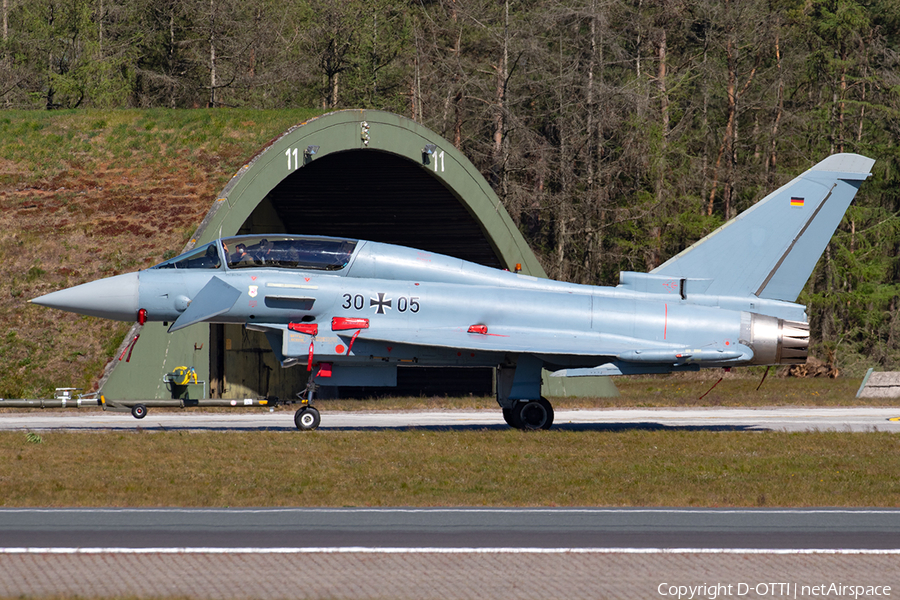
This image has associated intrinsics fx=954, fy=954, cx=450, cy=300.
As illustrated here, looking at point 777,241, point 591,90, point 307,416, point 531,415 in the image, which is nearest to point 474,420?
point 531,415

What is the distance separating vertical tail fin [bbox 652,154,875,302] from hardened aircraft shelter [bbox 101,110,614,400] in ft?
36.5

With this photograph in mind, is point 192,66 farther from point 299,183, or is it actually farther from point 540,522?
point 540,522

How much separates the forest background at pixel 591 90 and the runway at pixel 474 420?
924 inches

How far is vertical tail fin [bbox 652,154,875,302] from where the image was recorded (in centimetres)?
1788

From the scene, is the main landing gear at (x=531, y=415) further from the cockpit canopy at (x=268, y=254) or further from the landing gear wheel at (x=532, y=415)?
the cockpit canopy at (x=268, y=254)

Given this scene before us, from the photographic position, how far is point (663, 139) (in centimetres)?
4719

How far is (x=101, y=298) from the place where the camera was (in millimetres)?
16594

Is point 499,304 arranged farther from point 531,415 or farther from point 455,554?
point 455,554

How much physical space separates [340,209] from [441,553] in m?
24.8

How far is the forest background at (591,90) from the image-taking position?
47.1 metres

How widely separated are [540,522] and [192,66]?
44959mm

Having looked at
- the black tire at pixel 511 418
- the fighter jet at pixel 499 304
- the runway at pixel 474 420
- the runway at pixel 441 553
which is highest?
the fighter jet at pixel 499 304

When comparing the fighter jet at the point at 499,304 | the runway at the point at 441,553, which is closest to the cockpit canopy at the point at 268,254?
the fighter jet at the point at 499,304

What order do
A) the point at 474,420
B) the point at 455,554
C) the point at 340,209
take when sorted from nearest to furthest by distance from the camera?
the point at 455,554, the point at 474,420, the point at 340,209
